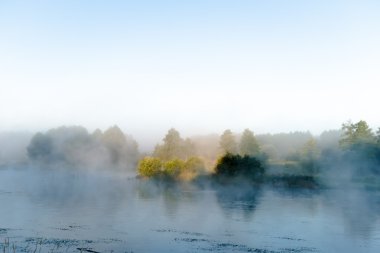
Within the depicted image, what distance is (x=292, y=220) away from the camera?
185 ft

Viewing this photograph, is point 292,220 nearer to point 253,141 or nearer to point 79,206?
point 79,206

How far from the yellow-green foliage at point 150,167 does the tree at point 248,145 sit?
26.5 metres

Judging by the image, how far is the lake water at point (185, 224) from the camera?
3975 cm

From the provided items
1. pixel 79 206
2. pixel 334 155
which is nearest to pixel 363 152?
pixel 334 155

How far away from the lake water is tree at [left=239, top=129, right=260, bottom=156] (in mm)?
55164

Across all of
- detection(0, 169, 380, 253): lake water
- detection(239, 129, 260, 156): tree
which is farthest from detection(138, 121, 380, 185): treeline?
detection(0, 169, 380, 253): lake water

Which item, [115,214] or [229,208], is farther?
[229,208]

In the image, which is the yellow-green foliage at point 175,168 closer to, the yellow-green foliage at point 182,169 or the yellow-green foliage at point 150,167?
the yellow-green foliage at point 182,169

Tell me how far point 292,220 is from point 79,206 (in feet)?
101

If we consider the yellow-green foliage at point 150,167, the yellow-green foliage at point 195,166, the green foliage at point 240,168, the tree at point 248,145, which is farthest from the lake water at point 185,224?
the tree at point 248,145

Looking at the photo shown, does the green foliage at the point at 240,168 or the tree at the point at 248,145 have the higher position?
the tree at the point at 248,145

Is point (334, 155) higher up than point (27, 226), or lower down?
higher up

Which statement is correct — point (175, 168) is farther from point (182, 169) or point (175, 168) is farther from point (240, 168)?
point (240, 168)

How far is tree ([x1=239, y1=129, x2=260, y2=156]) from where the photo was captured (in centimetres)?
13675
